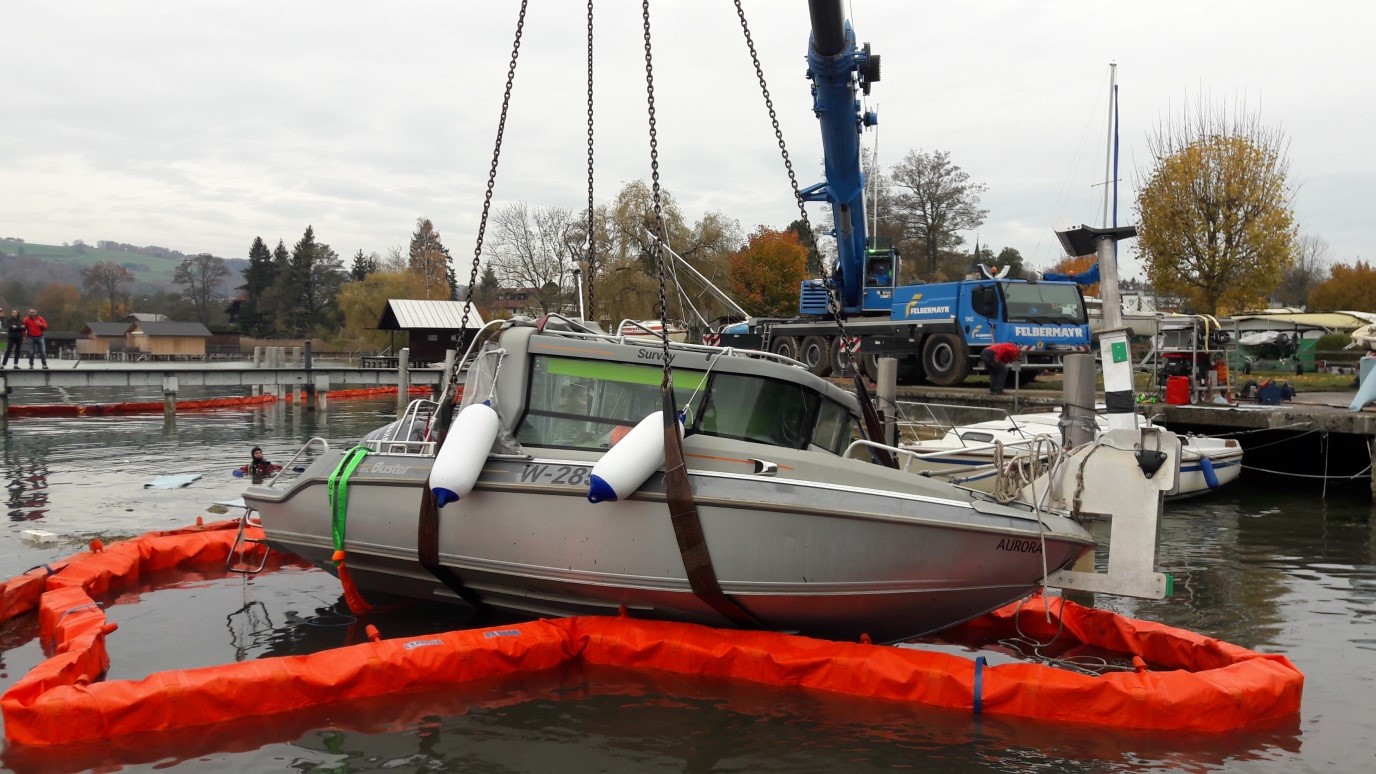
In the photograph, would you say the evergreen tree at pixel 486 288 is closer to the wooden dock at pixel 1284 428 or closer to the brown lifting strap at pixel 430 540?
the wooden dock at pixel 1284 428

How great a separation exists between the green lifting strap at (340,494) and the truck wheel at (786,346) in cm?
1666

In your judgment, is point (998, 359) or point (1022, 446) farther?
point (998, 359)

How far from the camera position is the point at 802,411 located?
7367 millimetres

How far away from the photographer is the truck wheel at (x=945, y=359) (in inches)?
797

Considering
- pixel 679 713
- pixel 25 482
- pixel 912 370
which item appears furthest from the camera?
pixel 912 370

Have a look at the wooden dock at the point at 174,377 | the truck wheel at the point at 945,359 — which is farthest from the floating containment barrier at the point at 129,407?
the truck wheel at the point at 945,359

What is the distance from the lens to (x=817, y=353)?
77.2 ft

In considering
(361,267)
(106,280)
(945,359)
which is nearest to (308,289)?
(361,267)

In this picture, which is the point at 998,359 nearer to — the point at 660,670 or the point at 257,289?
the point at 660,670

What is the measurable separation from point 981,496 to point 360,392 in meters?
39.2

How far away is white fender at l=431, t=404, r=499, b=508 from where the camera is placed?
6.62 m

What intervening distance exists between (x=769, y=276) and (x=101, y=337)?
70.4 m

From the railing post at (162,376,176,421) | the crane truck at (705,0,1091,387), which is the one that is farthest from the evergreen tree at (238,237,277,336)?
the crane truck at (705,0,1091,387)

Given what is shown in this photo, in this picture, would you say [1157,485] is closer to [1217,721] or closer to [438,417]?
[1217,721]
